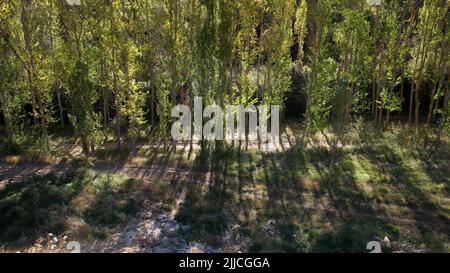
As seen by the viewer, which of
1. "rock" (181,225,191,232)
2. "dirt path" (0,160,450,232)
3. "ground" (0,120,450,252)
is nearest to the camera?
"ground" (0,120,450,252)

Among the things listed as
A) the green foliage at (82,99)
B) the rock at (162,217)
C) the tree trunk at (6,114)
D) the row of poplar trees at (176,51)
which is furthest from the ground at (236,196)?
the row of poplar trees at (176,51)

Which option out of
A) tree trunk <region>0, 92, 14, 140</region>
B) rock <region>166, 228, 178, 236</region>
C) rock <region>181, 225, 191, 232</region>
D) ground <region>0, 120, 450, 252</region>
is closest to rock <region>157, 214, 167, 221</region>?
ground <region>0, 120, 450, 252</region>

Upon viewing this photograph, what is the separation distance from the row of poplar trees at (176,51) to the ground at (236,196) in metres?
2.14

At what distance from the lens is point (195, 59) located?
25.3 meters

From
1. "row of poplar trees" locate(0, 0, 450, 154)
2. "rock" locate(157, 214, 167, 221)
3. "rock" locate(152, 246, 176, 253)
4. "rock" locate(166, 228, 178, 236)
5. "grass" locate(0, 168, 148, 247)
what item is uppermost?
"row of poplar trees" locate(0, 0, 450, 154)

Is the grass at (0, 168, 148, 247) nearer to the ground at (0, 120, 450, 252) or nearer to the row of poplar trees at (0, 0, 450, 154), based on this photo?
the ground at (0, 120, 450, 252)

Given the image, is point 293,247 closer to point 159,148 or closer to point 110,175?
point 110,175

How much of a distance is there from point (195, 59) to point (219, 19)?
2.78m

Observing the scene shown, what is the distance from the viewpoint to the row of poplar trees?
78.7ft

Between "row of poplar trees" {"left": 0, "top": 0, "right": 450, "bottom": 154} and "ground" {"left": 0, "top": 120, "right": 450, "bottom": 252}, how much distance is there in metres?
2.14

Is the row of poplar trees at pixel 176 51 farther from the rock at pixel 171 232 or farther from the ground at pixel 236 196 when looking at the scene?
the rock at pixel 171 232

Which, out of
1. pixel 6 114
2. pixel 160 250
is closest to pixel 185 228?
pixel 160 250
